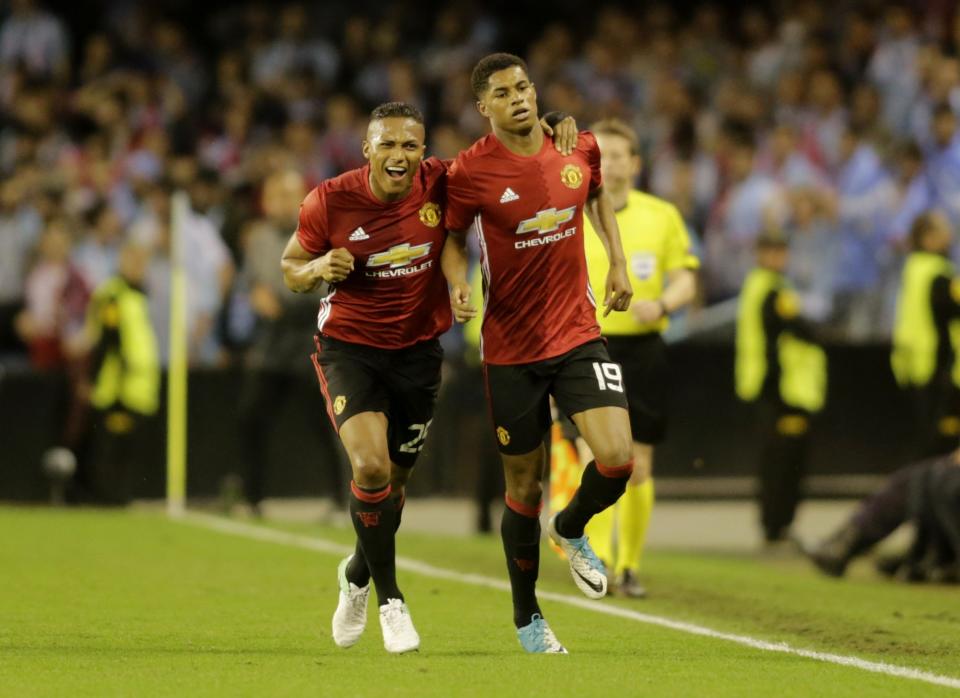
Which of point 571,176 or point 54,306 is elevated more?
point 571,176

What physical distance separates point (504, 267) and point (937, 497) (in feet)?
14.1

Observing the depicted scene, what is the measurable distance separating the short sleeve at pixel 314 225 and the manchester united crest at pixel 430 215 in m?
0.40

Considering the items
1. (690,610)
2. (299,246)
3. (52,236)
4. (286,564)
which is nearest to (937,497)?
(690,610)

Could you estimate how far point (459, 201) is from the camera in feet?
25.0

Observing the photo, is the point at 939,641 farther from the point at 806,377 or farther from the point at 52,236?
the point at 52,236

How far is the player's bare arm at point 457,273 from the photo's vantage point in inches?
283

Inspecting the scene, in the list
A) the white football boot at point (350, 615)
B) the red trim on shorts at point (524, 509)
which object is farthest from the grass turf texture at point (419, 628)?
the red trim on shorts at point (524, 509)

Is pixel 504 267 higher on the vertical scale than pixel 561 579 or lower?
higher

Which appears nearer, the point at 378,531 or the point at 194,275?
the point at 378,531

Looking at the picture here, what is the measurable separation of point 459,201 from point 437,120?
1382 cm

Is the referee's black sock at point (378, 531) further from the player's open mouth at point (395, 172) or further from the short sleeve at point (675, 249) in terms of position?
the short sleeve at point (675, 249)

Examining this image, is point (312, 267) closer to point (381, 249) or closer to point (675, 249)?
point (381, 249)

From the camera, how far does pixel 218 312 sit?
17.5 metres

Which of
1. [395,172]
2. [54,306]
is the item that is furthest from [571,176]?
[54,306]
